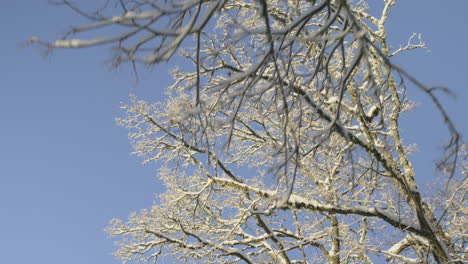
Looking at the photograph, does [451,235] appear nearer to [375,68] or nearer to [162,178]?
[375,68]

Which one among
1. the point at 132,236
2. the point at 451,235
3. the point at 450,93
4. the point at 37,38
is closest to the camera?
the point at 37,38

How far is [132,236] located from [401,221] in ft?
23.6

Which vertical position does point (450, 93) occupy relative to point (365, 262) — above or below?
below

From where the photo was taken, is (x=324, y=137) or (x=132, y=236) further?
(x=132, y=236)

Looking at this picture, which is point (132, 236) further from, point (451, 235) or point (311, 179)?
point (451, 235)

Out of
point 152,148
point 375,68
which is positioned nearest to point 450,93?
point 375,68

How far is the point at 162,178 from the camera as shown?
12.7m

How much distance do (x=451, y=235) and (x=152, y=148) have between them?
7.17m

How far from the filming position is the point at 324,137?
12.8ft

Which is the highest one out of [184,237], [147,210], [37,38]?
[147,210]


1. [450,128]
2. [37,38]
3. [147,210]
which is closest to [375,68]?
[147,210]

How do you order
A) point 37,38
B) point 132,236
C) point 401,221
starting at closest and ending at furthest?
point 37,38 < point 401,221 < point 132,236

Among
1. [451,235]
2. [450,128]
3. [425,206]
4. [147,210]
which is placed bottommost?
[450,128]

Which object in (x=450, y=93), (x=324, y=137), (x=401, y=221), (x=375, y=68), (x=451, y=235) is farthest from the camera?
(x=375, y=68)
